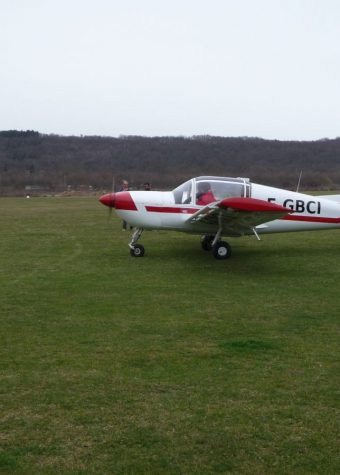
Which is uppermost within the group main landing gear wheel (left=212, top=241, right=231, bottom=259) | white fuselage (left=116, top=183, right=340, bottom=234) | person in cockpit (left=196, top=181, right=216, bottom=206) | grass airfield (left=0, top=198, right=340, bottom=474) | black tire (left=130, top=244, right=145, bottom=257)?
person in cockpit (left=196, top=181, right=216, bottom=206)

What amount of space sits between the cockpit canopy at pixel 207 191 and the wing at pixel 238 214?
593 mm

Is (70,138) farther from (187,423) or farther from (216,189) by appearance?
(187,423)

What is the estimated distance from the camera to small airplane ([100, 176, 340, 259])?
1107 centimetres

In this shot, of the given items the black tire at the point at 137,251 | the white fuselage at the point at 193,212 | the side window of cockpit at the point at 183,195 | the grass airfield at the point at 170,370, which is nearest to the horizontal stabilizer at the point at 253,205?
the grass airfield at the point at 170,370

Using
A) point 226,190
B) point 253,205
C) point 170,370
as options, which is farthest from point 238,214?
point 170,370

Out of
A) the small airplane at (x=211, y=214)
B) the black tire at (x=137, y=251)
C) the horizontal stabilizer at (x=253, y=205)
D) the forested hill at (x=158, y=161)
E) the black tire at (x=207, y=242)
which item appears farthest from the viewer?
the forested hill at (x=158, y=161)

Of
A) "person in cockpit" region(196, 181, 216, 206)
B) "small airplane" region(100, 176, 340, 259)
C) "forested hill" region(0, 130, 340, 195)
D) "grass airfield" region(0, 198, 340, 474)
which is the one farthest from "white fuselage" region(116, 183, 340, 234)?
"forested hill" region(0, 130, 340, 195)

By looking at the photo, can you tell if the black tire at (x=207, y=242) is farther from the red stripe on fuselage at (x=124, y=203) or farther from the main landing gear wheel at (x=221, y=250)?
the red stripe on fuselage at (x=124, y=203)

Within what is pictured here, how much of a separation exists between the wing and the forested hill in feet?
151

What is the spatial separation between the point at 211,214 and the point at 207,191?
3.77 feet

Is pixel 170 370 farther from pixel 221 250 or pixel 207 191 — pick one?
pixel 207 191

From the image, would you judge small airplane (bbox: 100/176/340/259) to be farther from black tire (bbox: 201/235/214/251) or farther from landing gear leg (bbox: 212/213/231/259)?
black tire (bbox: 201/235/214/251)

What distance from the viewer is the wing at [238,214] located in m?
9.35

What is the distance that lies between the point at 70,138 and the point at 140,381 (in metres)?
91.2
